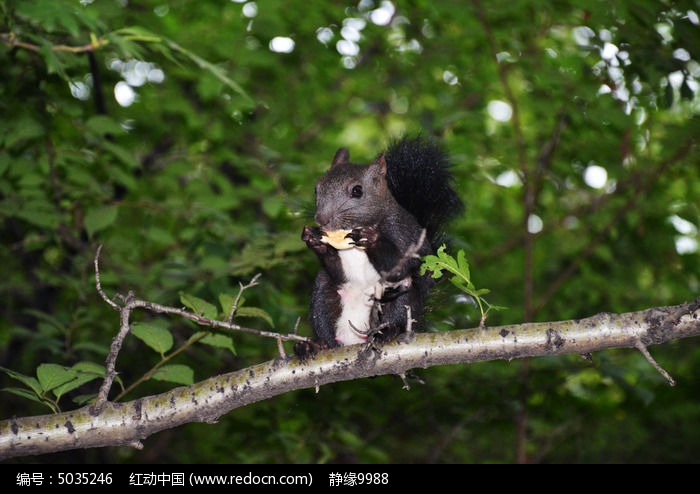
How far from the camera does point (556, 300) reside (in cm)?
514

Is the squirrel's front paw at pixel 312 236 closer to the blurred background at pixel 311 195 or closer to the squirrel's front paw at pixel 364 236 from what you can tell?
the squirrel's front paw at pixel 364 236

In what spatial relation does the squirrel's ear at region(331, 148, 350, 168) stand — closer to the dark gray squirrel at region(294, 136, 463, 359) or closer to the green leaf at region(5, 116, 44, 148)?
the dark gray squirrel at region(294, 136, 463, 359)

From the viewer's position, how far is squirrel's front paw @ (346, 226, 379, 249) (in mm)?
2684

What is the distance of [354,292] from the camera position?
2.99m

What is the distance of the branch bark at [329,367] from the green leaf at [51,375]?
95mm

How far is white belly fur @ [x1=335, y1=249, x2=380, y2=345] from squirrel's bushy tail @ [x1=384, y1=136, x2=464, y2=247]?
0.31 metres

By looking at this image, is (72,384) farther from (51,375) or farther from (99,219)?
(99,219)

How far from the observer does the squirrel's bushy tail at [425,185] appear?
3020 millimetres

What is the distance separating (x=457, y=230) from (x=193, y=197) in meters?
1.88

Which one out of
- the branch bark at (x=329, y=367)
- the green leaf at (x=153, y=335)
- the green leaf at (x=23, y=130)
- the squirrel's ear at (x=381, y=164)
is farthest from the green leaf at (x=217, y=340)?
the green leaf at (x=23, y=130)

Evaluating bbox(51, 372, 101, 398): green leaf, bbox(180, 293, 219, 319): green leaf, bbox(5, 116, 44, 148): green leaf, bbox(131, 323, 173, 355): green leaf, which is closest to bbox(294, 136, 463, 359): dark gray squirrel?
bbox(180, 293, 219, 319): green leaf

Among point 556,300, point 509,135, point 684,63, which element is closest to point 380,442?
point 556,300

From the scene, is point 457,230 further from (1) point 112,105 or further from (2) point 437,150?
(1) point 112,105
